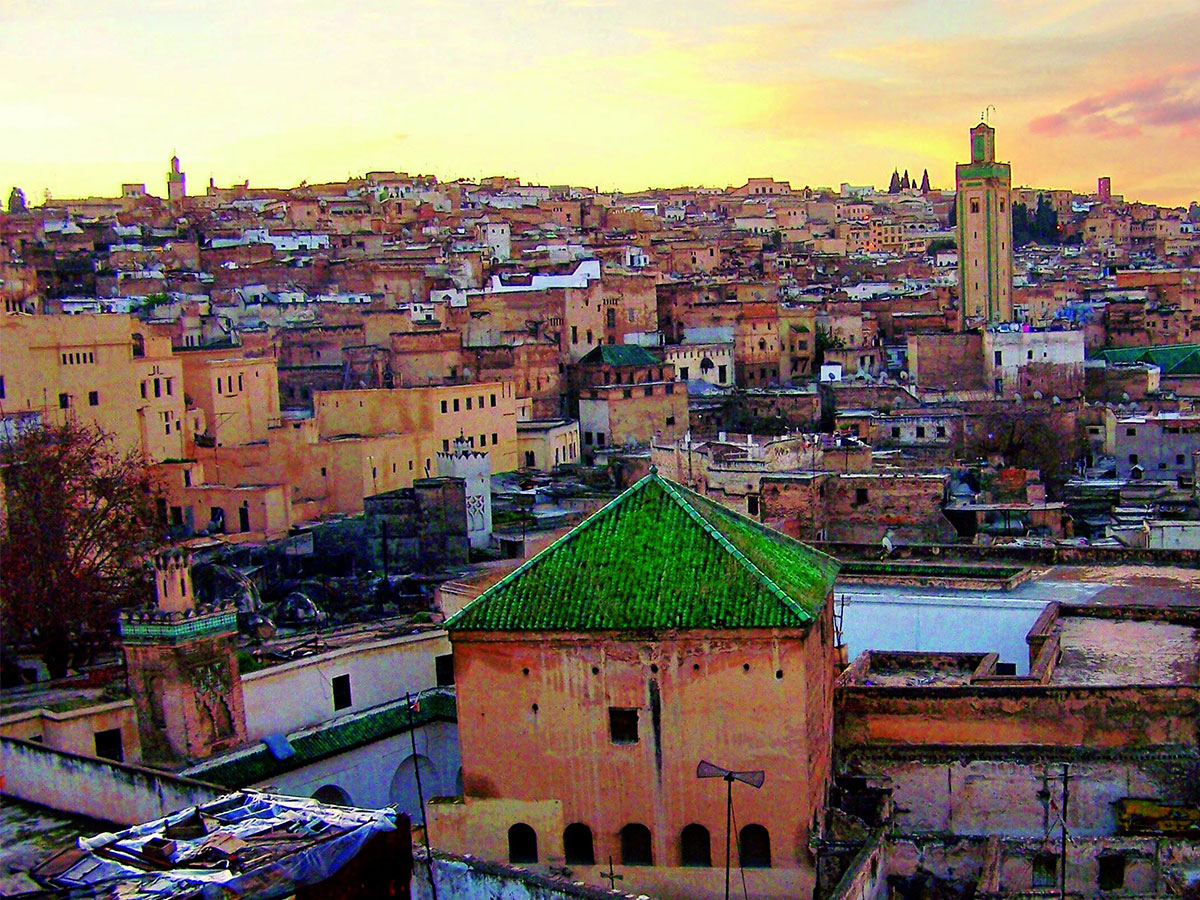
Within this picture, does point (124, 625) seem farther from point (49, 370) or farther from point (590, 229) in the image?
point (590, 229)

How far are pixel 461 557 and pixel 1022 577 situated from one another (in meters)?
7.97

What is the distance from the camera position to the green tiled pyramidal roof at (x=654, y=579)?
344 inches

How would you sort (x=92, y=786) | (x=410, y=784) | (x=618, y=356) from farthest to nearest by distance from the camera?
1. (x=618, y=356)
2. (x=410, y=784)
3. (x=92, y=786)

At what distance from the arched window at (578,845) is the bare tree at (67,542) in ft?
20.1

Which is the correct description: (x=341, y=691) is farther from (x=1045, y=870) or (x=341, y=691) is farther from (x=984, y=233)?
(x=984, y=233)

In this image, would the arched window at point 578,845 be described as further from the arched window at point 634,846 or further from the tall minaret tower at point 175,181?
the tall minaret tower at point 175,181

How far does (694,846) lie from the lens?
8.87 m

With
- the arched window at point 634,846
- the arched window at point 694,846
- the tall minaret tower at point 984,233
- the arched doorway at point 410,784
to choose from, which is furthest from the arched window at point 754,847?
the tall minaret tower at point 984,233

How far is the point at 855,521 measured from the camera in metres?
17.6

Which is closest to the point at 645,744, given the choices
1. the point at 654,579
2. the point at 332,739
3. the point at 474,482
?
the point at 654,579

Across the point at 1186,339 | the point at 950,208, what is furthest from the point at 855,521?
the point at 950,208

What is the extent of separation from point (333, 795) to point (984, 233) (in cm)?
3126

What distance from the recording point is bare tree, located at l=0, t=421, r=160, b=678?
14.1m

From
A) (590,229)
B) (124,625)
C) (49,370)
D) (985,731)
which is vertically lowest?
(985,731)
